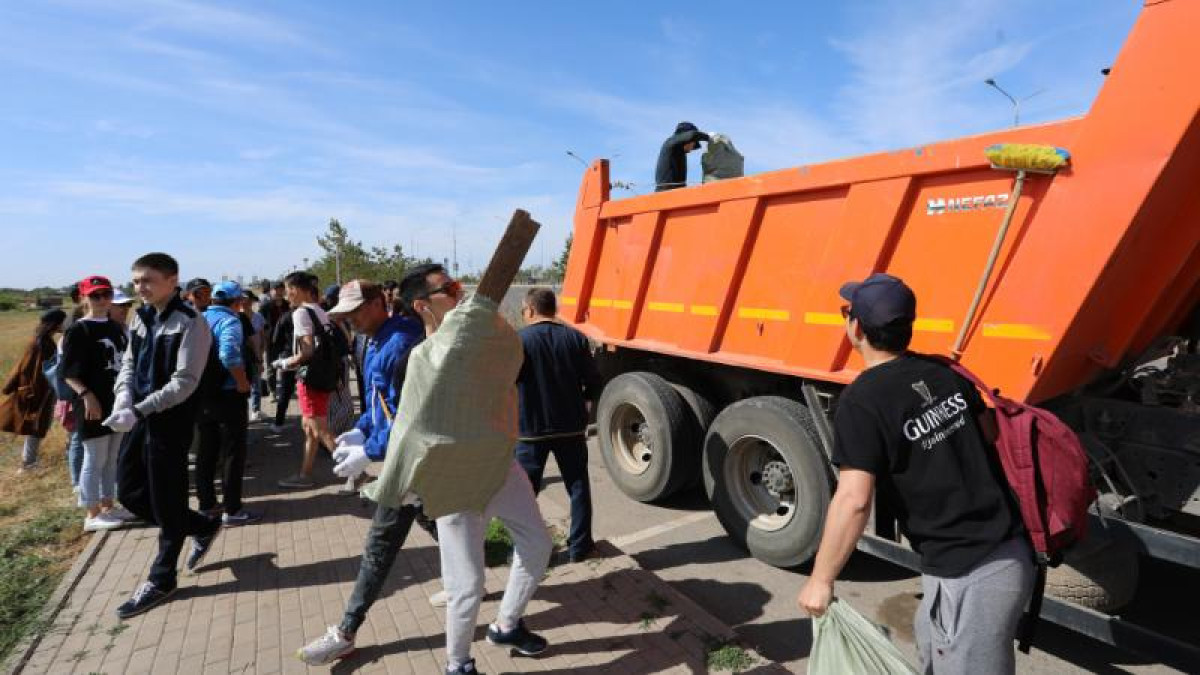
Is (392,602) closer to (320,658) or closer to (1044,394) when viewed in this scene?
(320,658)

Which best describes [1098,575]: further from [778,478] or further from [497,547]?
[497,547]

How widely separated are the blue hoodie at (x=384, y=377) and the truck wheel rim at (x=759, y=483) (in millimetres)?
2337

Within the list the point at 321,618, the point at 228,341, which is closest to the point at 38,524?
the point at 228,341

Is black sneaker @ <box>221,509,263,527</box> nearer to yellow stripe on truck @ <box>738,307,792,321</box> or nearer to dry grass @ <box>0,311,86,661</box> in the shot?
dry grass @ <box>0,311,86,661</box>

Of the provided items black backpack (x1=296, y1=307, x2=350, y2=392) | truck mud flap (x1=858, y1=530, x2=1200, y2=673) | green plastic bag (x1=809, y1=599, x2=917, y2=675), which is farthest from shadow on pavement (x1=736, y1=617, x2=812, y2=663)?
black backpack (x1=296, y1=307, x2=350, y2=392)

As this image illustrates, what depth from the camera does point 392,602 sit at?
356cm

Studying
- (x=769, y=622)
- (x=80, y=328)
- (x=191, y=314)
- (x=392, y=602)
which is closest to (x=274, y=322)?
(x=80, y=328)

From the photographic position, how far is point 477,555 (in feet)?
8.62

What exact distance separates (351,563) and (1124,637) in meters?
4.06

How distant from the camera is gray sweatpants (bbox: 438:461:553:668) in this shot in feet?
8.52

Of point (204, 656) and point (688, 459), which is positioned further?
point (688, 459)

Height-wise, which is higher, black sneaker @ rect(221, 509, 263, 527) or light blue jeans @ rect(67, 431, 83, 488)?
light blue jeans @ rect(67, 431, 83, 488)

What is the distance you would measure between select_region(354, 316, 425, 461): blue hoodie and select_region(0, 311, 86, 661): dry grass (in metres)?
2.29

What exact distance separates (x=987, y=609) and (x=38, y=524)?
632 cm
